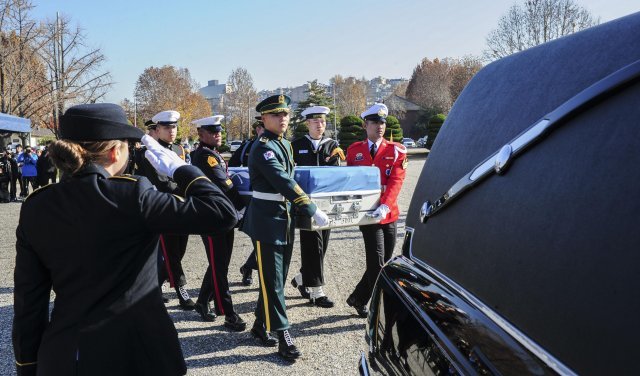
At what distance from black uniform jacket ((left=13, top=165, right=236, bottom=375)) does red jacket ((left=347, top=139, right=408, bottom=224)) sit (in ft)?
10.2

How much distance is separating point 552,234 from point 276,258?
10.8ft

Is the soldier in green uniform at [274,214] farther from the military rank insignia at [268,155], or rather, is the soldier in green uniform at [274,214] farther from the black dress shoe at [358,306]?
the black dress shoe at [358,306]

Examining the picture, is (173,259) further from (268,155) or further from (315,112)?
(315,112)

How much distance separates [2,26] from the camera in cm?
2255

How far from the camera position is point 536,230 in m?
1.14

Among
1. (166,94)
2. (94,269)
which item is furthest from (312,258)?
(166,94)

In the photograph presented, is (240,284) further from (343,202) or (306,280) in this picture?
(343,202)

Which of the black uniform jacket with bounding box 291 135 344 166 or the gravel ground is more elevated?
the black uniform jacket with bounding box 291 135 344 166

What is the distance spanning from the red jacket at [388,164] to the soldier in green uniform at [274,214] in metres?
1.00

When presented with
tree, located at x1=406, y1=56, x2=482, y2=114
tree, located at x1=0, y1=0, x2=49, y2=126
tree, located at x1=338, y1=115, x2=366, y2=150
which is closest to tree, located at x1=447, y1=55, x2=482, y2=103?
tree, located at x1=406, y1=56, x2=482, y2=114

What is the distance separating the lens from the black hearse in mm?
951

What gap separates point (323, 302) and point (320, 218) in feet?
4.98

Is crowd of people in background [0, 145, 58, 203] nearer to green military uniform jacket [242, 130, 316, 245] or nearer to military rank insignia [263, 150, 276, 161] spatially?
green military uniform jacket [242, 130, 316, 245]

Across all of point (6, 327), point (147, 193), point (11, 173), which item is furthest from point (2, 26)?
point (147, 193)
